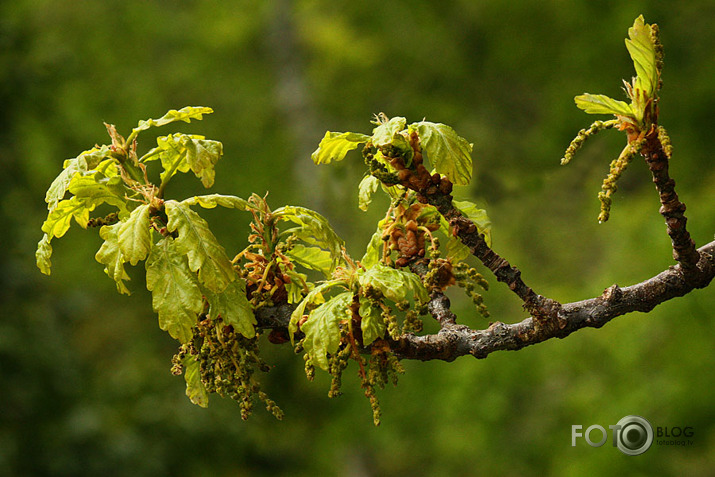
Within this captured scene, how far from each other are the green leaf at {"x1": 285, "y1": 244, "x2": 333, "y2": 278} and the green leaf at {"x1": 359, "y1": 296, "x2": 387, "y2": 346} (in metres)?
0.32

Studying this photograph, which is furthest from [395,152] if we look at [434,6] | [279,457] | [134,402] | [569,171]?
[279,457]

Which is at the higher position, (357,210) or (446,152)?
(357,210)

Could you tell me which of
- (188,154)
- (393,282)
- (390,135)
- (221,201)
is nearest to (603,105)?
(390,135)

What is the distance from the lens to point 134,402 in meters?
6.50

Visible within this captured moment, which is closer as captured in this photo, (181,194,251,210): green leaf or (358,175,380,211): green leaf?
(181,194,251,210): green leaf

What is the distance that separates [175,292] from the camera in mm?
1466

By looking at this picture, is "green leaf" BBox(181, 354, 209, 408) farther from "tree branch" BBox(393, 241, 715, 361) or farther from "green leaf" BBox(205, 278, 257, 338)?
"tree branch" BBox(393, 241, 715, 361)

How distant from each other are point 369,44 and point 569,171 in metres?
3.72

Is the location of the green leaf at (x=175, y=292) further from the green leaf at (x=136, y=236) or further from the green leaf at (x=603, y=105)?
the green leaf at (x=603, y=105)

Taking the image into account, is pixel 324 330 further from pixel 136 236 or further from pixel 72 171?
pixel 72 171

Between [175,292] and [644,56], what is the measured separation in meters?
0.93

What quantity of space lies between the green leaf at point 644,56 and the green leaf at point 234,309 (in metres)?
0.82

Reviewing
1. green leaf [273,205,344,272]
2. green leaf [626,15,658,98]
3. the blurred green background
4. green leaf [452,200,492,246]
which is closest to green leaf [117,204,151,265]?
green leaf [273,205,344,272]

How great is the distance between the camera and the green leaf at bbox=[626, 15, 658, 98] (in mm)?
1252
